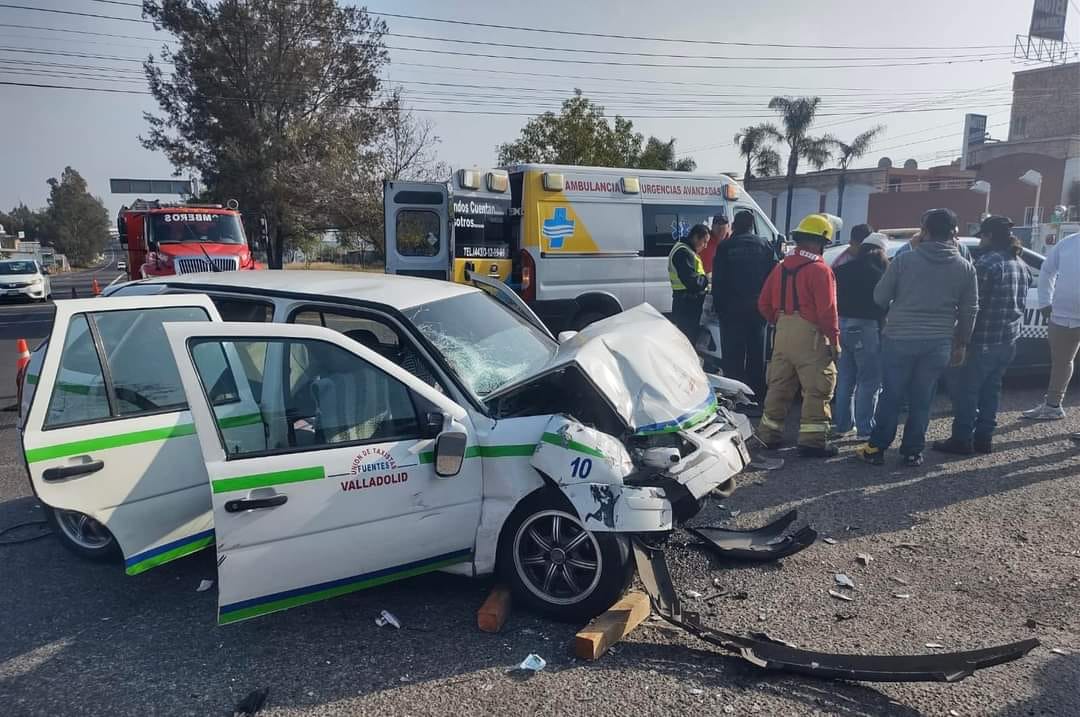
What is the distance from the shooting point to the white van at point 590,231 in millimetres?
9391

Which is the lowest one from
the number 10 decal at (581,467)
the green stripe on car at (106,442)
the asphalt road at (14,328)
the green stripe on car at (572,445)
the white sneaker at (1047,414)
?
the asphalt road at (14,328)

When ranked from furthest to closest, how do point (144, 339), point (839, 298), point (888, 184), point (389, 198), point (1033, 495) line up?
point (888, 184) < point (389, 198) < point (839, 298) < point (1033, 495) < point (144, 339)

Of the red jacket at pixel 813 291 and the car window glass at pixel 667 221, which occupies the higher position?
the car window glass at pixel 667 221

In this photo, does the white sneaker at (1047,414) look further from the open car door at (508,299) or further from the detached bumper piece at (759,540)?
the open car door at (508,299)

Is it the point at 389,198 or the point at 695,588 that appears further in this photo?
the point at 389,198

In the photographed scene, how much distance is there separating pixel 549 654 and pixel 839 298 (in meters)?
4.64

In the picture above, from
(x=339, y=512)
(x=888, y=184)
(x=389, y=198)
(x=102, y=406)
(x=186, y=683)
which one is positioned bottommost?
(x=186, y=683)

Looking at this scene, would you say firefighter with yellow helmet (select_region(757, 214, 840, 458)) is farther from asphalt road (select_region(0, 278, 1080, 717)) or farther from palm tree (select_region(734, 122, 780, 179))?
palm tree (select_region(734, 122, 780, 179))

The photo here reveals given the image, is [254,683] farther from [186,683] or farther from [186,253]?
[186,253]

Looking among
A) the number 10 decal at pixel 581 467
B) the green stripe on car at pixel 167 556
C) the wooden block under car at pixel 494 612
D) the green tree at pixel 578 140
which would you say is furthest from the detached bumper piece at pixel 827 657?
the green tree at pixel 578 140

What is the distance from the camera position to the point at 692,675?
3.15 meters

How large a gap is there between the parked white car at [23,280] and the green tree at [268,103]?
7496 mm

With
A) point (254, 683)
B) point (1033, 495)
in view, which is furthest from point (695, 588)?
point (1033, 495)

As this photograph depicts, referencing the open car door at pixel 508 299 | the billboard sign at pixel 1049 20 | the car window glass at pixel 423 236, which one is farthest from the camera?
the billboard sign at pixel 1049 20
